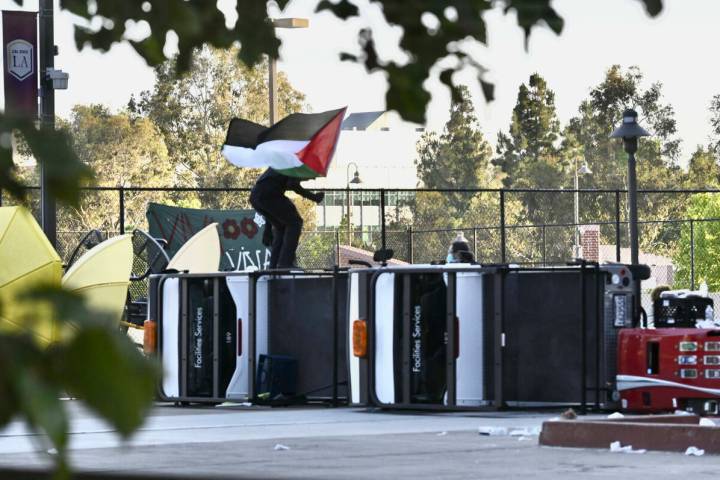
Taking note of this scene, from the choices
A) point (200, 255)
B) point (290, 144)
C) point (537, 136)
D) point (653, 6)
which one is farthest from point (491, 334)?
point (537, 136)

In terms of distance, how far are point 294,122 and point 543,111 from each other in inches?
2764

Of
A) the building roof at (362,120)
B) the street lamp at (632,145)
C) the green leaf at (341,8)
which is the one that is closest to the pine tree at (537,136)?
the building roof at (362,120)

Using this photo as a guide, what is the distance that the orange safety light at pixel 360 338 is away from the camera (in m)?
15.9

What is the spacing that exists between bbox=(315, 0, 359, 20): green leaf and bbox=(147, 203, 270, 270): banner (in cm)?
2220

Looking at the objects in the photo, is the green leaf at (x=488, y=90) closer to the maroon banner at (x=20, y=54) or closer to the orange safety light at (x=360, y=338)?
the orange safety light at (x=360, y=338)

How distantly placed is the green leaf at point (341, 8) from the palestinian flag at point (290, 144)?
13.6m

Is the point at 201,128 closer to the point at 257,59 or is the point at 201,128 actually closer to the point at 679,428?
the point at 679,428

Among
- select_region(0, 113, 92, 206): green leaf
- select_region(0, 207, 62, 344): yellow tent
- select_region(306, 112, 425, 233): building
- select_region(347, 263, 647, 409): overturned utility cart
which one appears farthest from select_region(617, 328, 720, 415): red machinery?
select_region(306, 112, 425, 233): building

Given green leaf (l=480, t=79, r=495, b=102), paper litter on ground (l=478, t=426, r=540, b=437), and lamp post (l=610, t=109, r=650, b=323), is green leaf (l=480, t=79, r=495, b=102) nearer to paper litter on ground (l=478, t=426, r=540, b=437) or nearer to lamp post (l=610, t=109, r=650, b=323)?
paper litter on ground (l=478, t=426, r=540, b=437)

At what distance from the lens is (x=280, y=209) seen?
56.5 ft

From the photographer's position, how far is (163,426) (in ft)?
47.3

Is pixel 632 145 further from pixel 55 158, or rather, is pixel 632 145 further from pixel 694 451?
pixel 55 158

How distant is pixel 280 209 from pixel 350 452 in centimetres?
606

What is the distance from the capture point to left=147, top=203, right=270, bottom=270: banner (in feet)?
84.0
